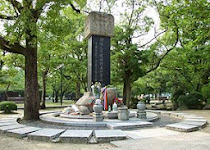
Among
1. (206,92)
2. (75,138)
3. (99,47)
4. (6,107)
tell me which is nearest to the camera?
(75,138)

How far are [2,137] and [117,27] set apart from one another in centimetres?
1328

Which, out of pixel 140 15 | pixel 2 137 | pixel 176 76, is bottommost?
pixel 2 137

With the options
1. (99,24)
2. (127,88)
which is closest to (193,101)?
(127,88)

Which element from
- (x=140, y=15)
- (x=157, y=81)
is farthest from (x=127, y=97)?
(x=157, y=81)

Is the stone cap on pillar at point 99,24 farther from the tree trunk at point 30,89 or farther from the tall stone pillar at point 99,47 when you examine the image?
the tree trunk at point 30,89

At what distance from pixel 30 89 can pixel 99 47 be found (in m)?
4.36

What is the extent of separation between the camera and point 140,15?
1803 cm

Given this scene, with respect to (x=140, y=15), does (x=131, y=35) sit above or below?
below

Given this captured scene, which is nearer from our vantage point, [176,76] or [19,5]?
[19,5]

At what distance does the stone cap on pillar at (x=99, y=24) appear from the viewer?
10477 millimetres

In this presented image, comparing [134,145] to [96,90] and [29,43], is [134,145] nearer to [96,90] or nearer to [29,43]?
[96,90]

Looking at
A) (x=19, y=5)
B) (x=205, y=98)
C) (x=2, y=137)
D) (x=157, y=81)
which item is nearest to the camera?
(x=2, y=137)

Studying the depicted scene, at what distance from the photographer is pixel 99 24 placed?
10.6 m

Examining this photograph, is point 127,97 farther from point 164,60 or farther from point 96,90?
point 96,90
